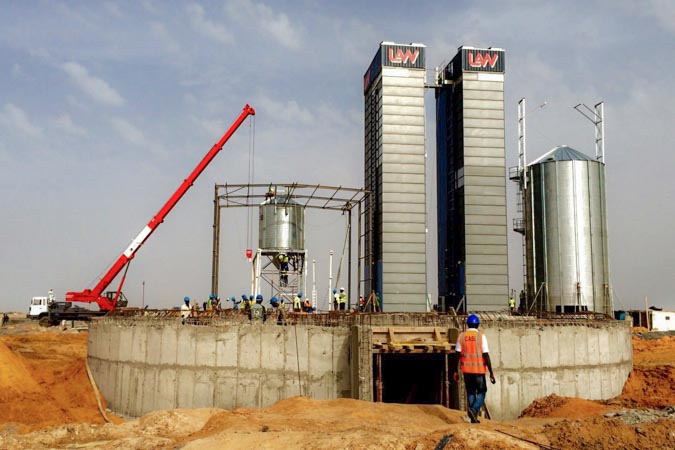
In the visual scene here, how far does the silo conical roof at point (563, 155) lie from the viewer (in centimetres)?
3722

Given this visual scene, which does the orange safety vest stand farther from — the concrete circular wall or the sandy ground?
the concrete circular wall

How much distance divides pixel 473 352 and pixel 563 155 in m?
28.6

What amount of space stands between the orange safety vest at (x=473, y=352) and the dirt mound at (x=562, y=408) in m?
8.38

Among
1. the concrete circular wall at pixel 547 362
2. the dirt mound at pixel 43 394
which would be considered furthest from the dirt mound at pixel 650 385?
the dirt mound at pixel 43 394

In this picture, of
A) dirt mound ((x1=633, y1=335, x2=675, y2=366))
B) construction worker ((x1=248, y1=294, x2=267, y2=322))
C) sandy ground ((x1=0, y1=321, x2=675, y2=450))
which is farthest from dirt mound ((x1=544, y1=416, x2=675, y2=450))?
dirt mound ((x1=633, y1=335, x2=675, y2=366))

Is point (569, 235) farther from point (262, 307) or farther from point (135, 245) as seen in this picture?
point (135, 245)

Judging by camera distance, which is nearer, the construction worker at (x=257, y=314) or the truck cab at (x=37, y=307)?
the construction worker at (x=257, y=314)

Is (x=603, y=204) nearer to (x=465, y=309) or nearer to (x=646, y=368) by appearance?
(x=465, y=309)

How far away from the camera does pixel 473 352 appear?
1234 cm

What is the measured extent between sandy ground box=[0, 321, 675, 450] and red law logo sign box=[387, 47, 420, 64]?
73.8 feet

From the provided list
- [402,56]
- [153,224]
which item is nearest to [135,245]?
[153,224]

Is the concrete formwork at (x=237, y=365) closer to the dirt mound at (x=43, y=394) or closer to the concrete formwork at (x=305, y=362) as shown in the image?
the concrete formwork at (x=305, y=362)

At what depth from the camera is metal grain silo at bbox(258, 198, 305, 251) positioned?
35219 millimetres

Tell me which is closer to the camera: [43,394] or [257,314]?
[257,314]
